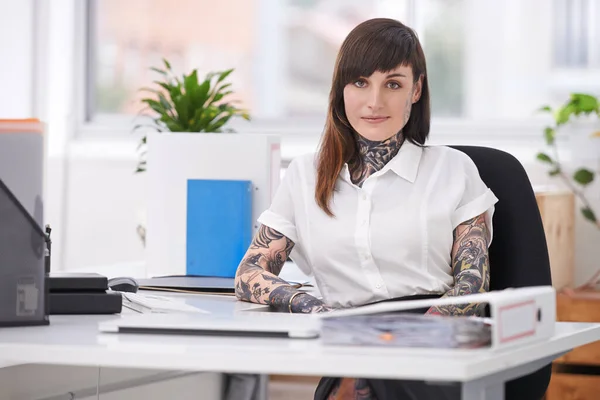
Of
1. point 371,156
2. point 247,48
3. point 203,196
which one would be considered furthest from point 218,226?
point 247,48

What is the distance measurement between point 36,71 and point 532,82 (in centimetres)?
240

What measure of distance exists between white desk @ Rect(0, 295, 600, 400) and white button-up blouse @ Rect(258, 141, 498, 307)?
48cm

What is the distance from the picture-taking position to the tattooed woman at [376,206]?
192 centimetres

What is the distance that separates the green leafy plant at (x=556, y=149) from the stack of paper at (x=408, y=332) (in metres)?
2.61

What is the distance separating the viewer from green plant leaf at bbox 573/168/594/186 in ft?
12.4

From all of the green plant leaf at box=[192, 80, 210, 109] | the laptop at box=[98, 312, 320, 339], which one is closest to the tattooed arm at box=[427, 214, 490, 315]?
the laptop at box=[98, 312, 320, 339]

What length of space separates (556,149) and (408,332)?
296 centimetres

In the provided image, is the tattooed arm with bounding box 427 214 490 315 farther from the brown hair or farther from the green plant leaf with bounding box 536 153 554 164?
the green plant leaf with bounding box 536 153 554 164

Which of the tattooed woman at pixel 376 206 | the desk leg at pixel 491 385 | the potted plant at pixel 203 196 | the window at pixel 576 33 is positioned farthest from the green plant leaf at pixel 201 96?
the window at pixel 576 33

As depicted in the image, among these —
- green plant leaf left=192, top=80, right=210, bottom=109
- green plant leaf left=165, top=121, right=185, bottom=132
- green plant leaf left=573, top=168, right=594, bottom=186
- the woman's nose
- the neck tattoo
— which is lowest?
the neck tattoo

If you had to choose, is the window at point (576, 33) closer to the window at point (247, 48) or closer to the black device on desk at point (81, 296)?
the window at point (247, 48)

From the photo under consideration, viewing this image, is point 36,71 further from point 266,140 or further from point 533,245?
point 533,245

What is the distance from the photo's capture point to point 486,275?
1.88 meters

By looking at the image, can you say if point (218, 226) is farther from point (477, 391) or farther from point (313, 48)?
point (313, 48)
